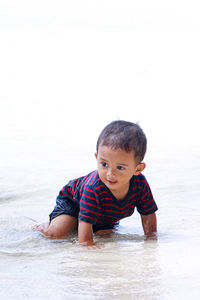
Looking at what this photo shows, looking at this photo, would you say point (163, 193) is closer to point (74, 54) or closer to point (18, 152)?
point (18, 152)

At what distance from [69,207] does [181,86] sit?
739 cm

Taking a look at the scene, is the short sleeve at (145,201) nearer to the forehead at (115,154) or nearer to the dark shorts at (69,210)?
the dark shorts at (69,210)

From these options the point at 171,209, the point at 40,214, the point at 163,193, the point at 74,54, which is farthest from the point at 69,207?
the point at 74,54

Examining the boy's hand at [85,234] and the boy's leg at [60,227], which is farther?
the boy's leg at [60,227]

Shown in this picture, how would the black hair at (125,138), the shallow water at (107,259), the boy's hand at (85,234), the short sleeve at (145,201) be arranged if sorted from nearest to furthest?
the shallow water at (107,259), the black hair at (125,138), the boy's hand at (85,234), the short sleeve at (145,201)

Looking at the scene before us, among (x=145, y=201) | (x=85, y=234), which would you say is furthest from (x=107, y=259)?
(x=145, y=201)

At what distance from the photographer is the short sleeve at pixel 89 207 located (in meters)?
2.55

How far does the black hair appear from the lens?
239 cm

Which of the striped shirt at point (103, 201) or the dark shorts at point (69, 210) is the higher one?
the striped shirt at point (103, 201)

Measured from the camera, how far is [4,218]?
3.18 metres

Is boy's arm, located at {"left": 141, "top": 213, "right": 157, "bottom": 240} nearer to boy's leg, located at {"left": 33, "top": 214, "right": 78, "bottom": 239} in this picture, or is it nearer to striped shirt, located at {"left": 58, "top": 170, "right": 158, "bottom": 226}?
striped shirt, located at {"left": 58, "top": 170, "right": 158, "bottom": 226}

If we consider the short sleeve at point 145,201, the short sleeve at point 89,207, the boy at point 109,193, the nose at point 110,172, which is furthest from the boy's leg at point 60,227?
the nose at point 110,172

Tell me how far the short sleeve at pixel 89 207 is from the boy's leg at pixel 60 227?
9.6 inches

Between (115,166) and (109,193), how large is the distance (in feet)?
0.78
